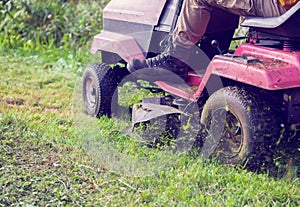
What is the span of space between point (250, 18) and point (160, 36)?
1052 mm

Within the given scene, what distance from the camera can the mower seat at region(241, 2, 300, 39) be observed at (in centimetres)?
334

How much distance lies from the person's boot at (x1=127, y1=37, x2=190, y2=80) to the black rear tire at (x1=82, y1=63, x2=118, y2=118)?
51cm

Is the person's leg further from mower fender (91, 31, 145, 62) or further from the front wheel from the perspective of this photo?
the front wheel

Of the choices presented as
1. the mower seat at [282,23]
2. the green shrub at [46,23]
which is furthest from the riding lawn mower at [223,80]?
the green shrub at [46,23]

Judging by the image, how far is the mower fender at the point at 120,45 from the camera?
460cm

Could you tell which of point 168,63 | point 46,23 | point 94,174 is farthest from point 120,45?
point 46,23

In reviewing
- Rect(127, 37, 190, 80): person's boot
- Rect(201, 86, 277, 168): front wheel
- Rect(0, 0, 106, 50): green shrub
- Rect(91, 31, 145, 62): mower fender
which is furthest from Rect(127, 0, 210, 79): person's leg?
Rect(0, 0, 106, 50): green shrub

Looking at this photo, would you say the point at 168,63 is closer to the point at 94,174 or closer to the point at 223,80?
Answer: the point at 223,80

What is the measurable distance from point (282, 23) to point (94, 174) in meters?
1.48

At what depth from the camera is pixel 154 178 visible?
3625 mm

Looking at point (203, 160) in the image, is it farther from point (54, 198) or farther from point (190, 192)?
→ point (54, 198)

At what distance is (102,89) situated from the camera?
4859 mm

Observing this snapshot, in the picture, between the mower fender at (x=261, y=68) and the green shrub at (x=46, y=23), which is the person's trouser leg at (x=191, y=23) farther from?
the green shrub at (x=46, y=23)

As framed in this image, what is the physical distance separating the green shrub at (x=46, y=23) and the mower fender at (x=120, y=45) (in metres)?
2.43
